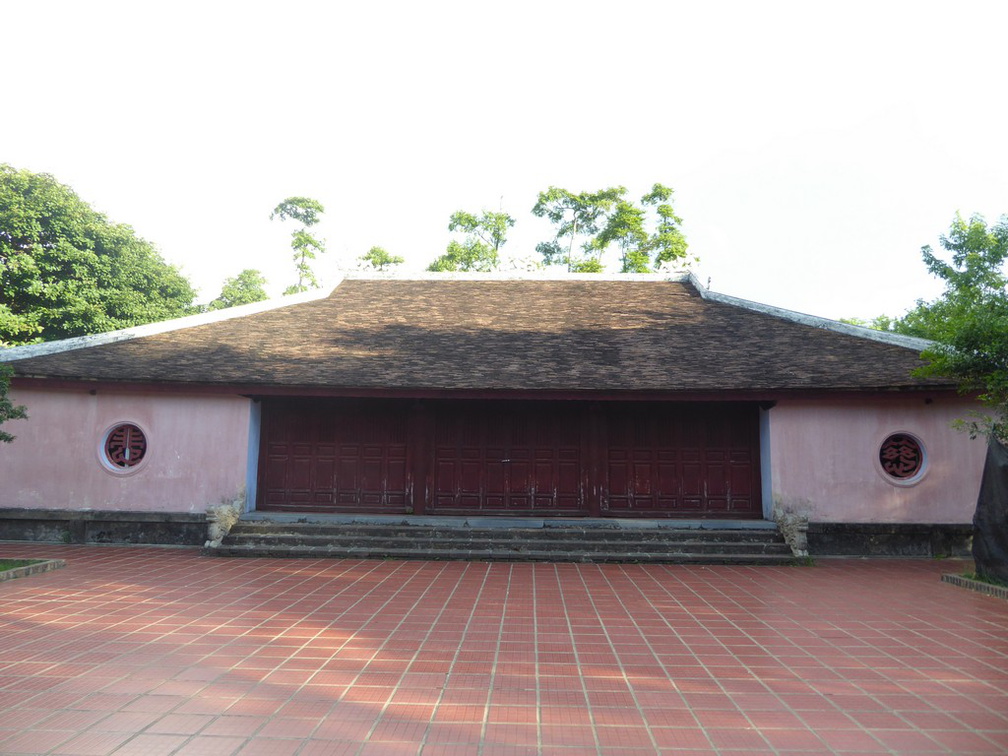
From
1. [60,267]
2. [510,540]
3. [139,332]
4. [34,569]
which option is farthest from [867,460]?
[60,267]

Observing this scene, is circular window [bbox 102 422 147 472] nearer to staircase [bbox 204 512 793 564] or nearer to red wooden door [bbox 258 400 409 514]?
red wooden door [bbox 258 400 409 514]

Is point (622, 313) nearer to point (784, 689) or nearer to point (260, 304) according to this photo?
point (260, 304)

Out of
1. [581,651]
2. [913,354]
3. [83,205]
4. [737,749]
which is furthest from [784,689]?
[83,205]

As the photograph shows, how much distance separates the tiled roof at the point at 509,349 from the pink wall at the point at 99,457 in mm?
639

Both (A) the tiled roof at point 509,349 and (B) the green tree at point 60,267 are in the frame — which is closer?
(A) the tiled roof at point 509,349

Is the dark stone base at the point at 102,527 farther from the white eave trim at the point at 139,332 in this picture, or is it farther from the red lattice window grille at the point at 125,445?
the white eave trim at the point at 139,332

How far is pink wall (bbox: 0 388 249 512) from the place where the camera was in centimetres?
1033

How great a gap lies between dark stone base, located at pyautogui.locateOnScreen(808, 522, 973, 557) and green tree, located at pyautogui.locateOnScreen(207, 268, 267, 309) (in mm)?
28291

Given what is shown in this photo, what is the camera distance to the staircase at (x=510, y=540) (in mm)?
9367

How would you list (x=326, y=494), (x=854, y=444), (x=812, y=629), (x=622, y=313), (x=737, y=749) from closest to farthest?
(x=737, y=749)
(x=812, y=629)
(x=854, y=444)
(x=326, y=494)
(x=622, y=313)

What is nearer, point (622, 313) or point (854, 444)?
point (854, 444)

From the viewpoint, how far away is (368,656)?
195 inches

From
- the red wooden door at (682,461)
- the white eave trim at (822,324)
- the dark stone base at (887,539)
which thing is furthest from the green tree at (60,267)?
the dark stone base at (887,539)

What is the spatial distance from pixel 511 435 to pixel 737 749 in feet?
26.4
